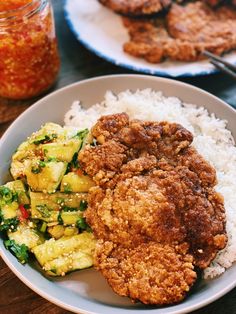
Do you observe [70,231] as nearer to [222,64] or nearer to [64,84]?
[64,84]

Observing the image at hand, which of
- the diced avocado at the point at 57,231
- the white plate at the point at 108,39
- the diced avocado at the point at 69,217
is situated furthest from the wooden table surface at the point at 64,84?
the diced avocado at the point at 69,217

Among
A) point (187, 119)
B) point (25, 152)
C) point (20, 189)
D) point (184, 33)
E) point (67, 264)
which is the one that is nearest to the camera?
point (67, 264)

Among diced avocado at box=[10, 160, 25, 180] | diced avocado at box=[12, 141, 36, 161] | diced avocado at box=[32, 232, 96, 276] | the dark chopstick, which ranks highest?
the dark chopstick

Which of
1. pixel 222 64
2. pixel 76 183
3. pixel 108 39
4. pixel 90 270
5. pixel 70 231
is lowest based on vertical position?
pixel 90 270

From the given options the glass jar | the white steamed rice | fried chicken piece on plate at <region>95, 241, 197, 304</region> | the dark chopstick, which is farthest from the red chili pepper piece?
the dark chopstick

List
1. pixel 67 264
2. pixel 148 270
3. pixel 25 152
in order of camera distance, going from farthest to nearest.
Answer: pixel 25 152
pixel 67 264
pixel 148 270

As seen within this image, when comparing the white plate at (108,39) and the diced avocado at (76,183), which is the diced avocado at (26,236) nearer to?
A: the diced avocado at (76,183)

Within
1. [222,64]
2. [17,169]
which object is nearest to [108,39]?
[222,64]

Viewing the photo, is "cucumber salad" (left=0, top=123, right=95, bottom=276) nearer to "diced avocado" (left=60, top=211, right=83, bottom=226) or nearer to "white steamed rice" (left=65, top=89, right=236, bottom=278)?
"diced avocado" (left=60, top=211, right=83, bottom=226)
